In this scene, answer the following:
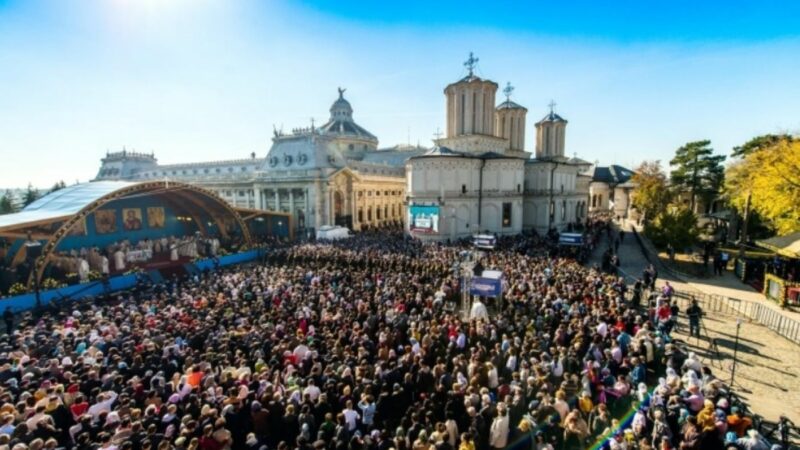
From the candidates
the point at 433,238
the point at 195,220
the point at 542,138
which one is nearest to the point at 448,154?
the point at 433,238

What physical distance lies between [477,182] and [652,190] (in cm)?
2445

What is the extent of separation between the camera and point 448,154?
33.8m

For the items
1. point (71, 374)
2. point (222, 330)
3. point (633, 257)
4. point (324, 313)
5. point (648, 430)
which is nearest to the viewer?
point (648, 430)

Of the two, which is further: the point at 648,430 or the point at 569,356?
the point at 569,356

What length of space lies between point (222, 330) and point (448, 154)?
26530 millimetres

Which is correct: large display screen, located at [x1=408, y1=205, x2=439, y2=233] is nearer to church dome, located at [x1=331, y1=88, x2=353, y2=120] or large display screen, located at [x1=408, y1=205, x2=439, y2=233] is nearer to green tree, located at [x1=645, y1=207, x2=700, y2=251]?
green tree, located at [x1=645, y1=207, x2=700, y2=251]

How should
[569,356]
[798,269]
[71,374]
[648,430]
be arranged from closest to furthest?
[648,430]
[71,374]
[569,356]
[798,269]

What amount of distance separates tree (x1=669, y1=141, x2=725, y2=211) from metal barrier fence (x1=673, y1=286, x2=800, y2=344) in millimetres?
30441

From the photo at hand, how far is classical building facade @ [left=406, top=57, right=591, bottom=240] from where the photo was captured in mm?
34094

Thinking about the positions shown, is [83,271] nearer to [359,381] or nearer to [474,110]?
[359,381]

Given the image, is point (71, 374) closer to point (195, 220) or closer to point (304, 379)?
point (304, 379)

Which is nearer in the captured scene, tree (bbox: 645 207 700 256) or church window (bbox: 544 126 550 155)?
tree (bbox: 645 207 700 256)

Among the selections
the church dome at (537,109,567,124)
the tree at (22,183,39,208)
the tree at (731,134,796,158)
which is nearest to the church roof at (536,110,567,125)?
the church dome at (537,109,567,124)

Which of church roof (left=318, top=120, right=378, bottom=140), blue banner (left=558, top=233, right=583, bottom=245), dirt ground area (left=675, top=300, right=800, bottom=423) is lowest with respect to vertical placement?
dirt ground area (left=675, top=300, right=800, bottom=423)
